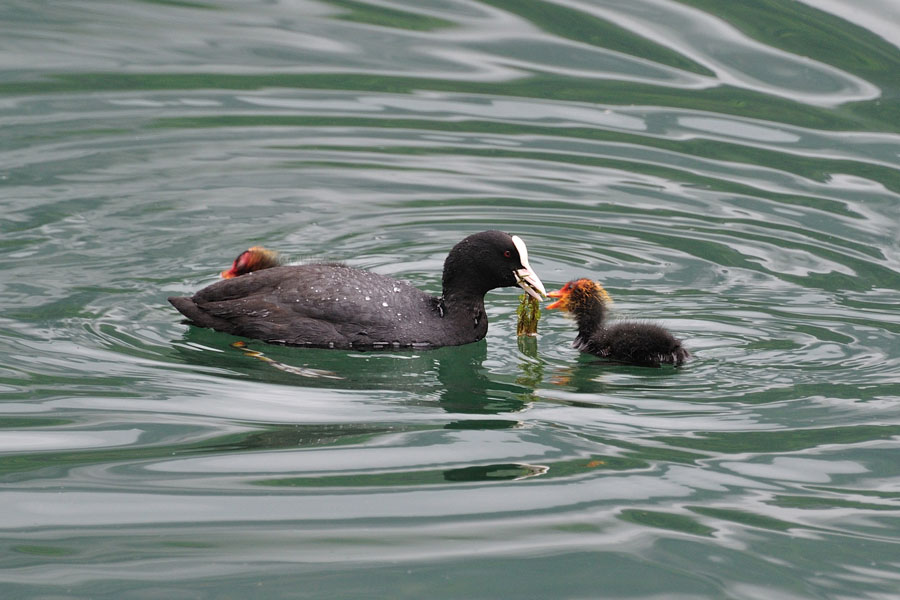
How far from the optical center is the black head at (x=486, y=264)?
8.35 metres

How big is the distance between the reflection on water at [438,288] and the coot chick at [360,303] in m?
0.13

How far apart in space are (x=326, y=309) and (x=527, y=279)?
→ 1256 millimetres

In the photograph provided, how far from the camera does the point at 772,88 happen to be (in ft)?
43.0

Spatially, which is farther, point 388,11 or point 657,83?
point 388,11

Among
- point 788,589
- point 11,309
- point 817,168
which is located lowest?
point 11,309

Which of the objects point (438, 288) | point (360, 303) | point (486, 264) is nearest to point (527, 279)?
point (486, 264)

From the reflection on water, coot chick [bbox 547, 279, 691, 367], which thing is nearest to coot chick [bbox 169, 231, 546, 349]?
the reflection on water

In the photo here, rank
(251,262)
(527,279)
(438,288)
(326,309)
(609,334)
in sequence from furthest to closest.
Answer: (438,288) → (251,262) → (527,279) → (326,309) → (609,334)

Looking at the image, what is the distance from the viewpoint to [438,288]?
30.7 ft

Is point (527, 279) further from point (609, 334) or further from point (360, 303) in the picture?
point (360, 303)

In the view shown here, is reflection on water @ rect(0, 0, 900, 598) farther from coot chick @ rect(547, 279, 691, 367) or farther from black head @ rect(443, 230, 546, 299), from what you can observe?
black head @ rect(443, 230, 546, 299)

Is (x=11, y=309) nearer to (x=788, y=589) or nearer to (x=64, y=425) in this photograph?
(x=64, y=425)

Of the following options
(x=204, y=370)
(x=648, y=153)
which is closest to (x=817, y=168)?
(x=648, y=153)

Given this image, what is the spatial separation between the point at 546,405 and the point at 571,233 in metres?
3.52
